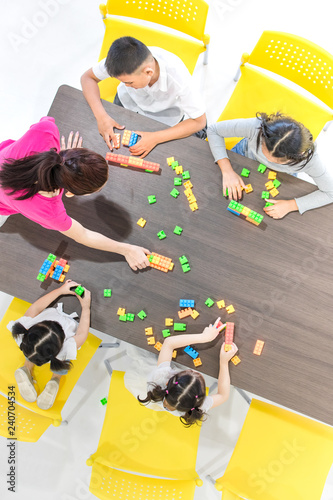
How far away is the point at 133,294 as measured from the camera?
5.33 feet

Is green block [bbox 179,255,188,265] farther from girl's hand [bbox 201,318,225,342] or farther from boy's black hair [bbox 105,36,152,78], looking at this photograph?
boy's black hair [bbox 105,36,152,78]

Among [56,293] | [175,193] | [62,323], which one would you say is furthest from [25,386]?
[175,193]

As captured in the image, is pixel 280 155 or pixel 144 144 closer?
pixel 280 155

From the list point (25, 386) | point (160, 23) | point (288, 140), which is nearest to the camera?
point (288, 140)

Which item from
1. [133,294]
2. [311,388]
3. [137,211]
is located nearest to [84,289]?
Answer: [133,294]

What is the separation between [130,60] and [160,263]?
2.92 feet

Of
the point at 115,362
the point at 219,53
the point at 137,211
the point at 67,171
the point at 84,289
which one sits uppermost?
the point at 219,53

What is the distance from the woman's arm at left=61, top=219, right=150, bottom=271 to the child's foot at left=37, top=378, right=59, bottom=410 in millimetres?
832

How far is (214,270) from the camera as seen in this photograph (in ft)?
5.38

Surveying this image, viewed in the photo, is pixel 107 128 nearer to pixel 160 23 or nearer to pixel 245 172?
pixel 245 172

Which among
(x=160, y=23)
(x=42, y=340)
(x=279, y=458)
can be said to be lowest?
(x=279, y=458)

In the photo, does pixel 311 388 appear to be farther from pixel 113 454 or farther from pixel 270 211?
pixel 113 454

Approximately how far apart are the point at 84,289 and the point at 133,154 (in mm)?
684

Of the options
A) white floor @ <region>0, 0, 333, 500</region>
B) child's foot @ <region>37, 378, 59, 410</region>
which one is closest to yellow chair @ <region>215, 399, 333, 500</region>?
child's foot @ <region>37, 378, 59, 410</region>
